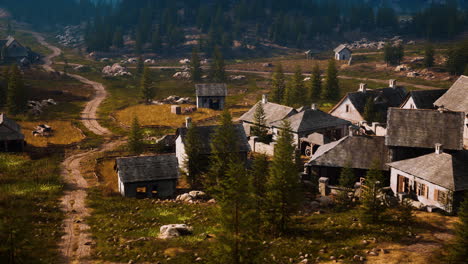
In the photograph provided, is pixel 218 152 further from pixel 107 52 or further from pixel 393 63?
pixel 107 52

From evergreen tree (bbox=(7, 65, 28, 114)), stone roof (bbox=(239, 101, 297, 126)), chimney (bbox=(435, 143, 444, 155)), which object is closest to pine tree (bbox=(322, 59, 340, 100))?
stone roof (bbox=(239, 101, 297, 126))

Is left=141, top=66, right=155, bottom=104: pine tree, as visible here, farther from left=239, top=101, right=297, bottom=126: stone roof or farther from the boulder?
the boulder

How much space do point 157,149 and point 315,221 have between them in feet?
96.0

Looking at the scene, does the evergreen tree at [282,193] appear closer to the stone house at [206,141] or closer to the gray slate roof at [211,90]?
the stone house at [206,141]

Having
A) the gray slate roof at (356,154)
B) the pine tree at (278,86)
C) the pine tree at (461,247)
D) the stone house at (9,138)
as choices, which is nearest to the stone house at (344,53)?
the pine tree at (278,86)

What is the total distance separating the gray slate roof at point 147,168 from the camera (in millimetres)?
46031

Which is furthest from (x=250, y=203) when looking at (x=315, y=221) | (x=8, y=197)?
(x=8, y=197)

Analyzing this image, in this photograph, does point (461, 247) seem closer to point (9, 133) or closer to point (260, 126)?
point (260, 126)

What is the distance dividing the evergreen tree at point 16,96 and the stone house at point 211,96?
32440 mm

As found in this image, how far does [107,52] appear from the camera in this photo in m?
184

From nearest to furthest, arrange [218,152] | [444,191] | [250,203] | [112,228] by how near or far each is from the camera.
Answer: [250,203] < [112,228] < [444,191] < [218,152]

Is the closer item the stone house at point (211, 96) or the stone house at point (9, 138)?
the stone house at point (9, 138)

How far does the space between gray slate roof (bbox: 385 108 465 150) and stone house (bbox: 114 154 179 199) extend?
2193cm

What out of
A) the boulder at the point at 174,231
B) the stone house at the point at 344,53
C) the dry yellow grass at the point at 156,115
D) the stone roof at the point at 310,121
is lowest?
the boulder at the point at 174,231
